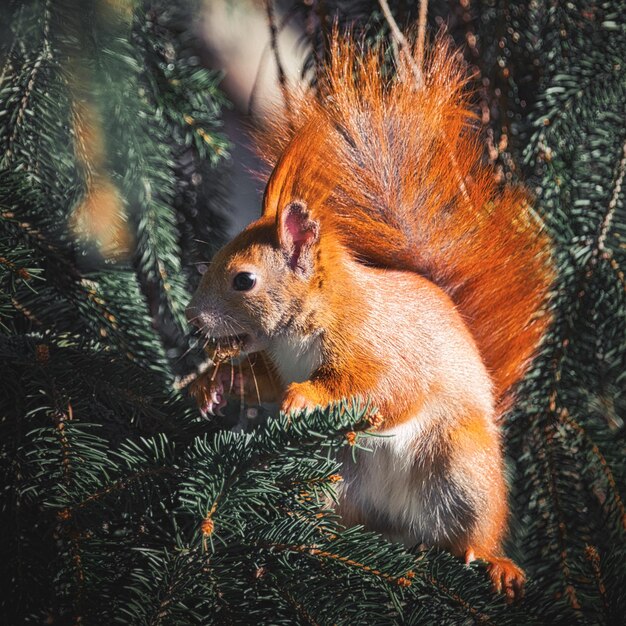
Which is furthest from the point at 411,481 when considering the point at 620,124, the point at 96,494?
the point at 620,124

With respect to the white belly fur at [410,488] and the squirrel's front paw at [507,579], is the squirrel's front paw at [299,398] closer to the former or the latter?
the white belly fur at [410,488]

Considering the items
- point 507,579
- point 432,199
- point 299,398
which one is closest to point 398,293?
point 432,199

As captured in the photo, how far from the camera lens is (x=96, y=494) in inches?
31.5

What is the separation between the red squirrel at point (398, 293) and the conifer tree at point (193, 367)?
3.2 inches

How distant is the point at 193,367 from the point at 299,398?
A: 569 mm

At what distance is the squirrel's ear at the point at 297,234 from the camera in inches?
42.5

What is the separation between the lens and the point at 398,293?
115 cm

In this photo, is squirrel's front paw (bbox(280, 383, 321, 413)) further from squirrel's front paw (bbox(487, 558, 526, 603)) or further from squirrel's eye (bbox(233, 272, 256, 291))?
squirrel's front paw (bbox(487, 558, 526, 603))

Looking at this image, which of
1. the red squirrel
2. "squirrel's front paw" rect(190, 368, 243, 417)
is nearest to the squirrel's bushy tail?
the red squirrel

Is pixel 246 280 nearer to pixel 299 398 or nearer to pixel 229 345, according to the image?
pixel 229 345

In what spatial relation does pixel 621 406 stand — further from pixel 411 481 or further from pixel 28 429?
pixel 28 429

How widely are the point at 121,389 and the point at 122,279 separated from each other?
27 cm

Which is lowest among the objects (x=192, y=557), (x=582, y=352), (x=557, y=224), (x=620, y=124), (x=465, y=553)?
(x=465, y=553)

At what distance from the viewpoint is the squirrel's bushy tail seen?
45.8 inches
